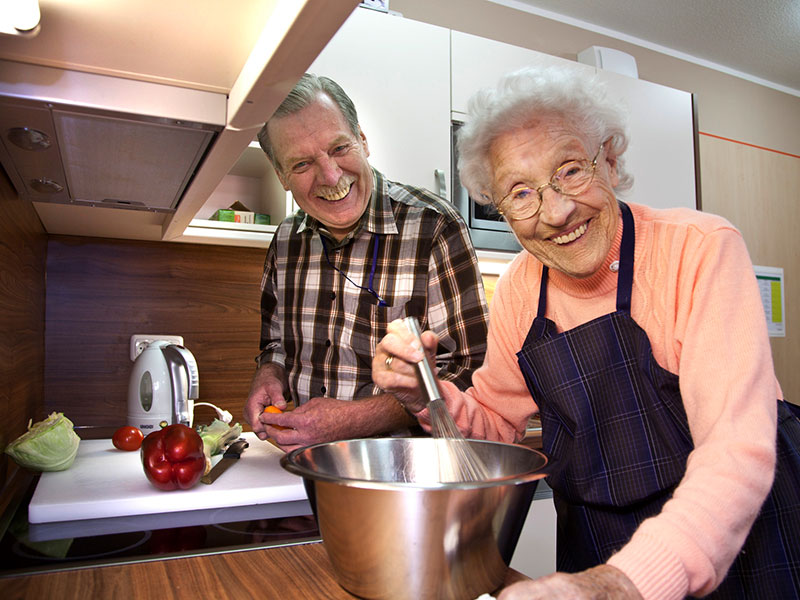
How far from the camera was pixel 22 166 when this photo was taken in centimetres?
104

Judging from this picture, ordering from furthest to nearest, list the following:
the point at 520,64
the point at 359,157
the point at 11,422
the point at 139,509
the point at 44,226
A: the point at 520,64
the point at 44,226
the point at 359,157
the point at 11,422
the point at 139,509

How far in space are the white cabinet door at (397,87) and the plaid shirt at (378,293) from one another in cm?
36

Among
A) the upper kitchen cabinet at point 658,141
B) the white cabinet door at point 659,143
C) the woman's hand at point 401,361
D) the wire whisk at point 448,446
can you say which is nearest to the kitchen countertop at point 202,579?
the wire whisk at point 448,446

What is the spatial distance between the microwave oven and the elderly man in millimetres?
448

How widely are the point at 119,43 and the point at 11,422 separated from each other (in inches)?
33.3

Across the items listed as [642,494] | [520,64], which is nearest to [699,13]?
[520,64]

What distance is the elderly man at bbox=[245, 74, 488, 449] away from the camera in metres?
1.24

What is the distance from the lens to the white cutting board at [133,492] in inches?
36.5

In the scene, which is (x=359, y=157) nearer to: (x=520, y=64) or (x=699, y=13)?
(x=520, y=64)

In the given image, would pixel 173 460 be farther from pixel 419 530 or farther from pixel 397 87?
pixel 397 87

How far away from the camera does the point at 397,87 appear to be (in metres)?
1.85

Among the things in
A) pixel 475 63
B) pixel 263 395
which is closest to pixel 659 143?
pixel 475 63

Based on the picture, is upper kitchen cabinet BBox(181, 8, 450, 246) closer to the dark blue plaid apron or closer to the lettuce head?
the lettuce head

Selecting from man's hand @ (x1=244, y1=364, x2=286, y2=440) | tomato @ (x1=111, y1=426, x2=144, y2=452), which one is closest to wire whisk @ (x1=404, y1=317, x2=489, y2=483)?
man's hand @ (x1=244, y1=364, x2=286, y2=440)
